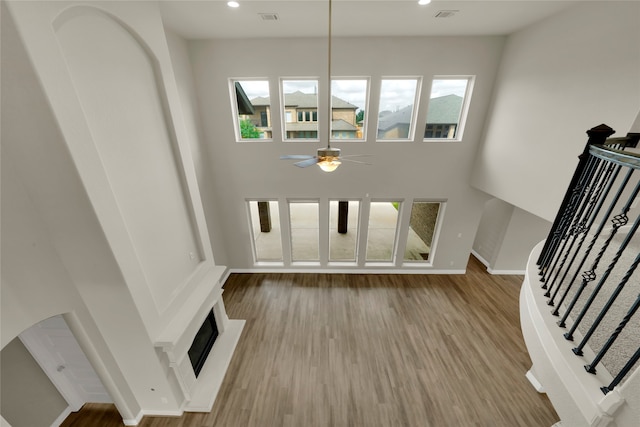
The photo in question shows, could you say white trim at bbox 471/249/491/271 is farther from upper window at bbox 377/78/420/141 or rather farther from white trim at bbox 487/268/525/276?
upper window at bbox 377/78/420/141

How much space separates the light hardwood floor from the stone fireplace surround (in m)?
0.17

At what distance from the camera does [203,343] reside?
171 inches

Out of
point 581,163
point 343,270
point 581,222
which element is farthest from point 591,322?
point 343,270

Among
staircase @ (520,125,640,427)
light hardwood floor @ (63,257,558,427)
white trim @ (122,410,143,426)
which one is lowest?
light hardwood floor @ (63,257,558,427)

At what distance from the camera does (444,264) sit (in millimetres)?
6738

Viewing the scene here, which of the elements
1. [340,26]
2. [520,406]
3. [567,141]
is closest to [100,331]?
[340,26]

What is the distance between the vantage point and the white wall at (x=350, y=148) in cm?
484

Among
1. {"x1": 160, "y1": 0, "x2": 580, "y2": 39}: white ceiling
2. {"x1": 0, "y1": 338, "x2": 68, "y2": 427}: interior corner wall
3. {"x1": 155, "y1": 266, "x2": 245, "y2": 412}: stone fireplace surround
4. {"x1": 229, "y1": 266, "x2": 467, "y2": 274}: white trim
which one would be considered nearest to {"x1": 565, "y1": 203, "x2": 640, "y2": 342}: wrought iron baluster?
{"x1": 160, "y1": 0, "x2": 580, "y2": 39}: white ceiling

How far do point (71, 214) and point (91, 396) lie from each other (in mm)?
3393

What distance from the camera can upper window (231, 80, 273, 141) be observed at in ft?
17.4

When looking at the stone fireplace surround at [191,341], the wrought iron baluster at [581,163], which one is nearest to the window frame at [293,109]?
→ the stone fireplace surround at [191,341]

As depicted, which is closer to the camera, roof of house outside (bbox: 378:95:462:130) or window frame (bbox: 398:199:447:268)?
roof of house outside (bbox: 378:95:462:130)

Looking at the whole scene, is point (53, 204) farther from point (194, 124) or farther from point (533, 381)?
point (533, 381)

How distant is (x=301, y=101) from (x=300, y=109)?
174 millimetres
